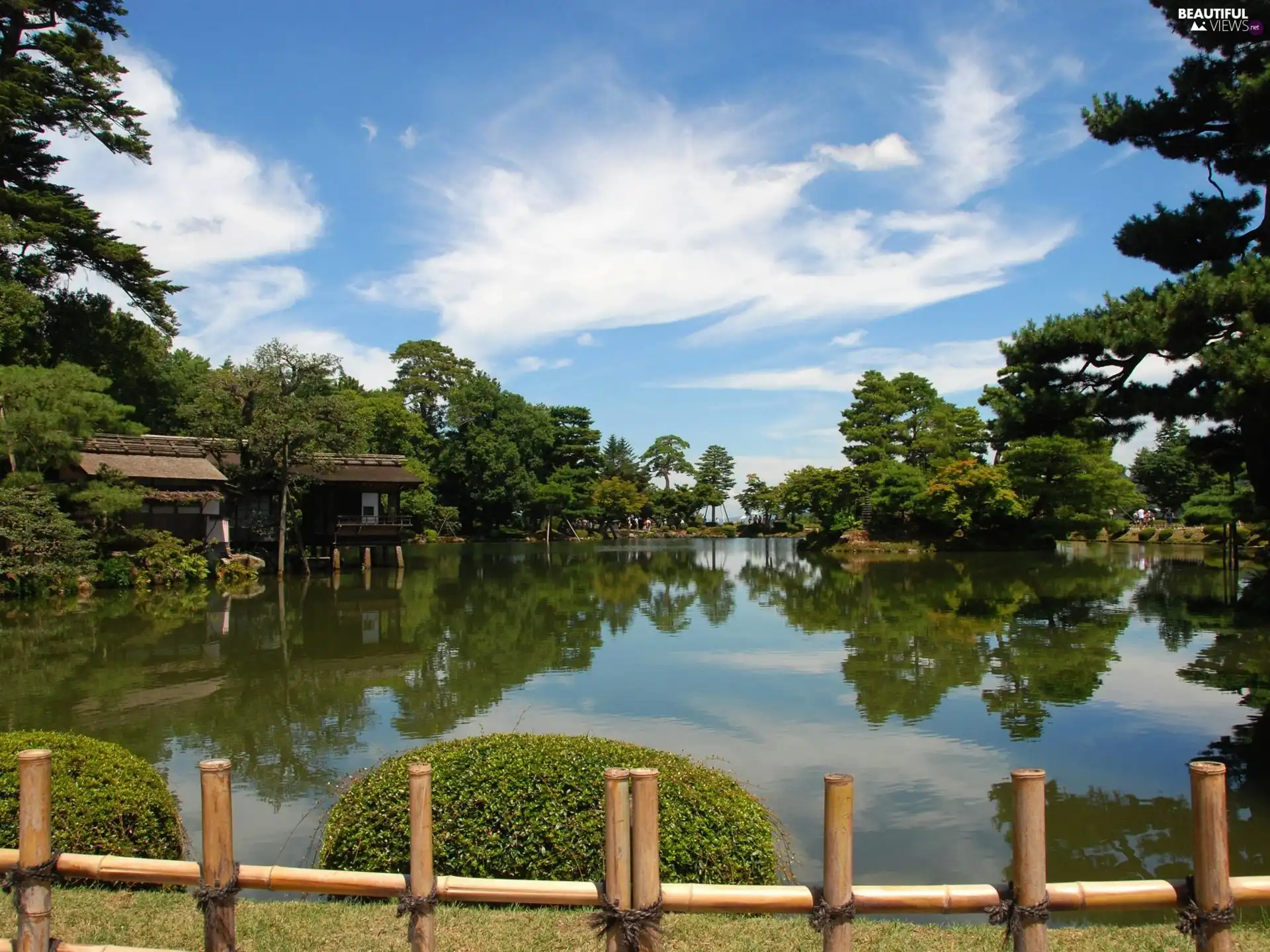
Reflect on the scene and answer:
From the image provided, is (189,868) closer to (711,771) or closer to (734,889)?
(734,889)

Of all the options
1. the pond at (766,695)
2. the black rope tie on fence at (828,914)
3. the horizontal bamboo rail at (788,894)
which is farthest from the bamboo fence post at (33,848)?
the black rope tie on fence at (828,914)

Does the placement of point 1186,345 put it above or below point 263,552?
above

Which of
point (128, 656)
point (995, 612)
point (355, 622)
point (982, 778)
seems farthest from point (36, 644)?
point (995, 612)

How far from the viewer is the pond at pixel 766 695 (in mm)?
6684

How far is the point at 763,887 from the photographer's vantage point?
314 cm

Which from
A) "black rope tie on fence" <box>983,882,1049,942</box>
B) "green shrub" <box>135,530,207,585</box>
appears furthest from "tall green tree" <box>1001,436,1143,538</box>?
"black rope tie on fence" <box>983,882,1049,942</box>

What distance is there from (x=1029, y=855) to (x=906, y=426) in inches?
1767

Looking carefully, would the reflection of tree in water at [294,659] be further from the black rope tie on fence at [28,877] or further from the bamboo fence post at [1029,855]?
the bamboo fence post at [1029,855]

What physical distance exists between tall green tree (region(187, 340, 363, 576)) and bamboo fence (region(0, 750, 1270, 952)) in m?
24.7

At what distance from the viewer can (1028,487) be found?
127 ft

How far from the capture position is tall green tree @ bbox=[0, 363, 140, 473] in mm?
20125

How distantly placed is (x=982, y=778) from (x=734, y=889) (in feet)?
17.3

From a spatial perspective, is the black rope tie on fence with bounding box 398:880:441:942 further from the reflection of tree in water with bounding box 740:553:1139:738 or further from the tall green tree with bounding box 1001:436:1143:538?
the tall green tree with bounding box 1001:436:1143:538

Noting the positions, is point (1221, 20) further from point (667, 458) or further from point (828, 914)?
point (667, 458)
